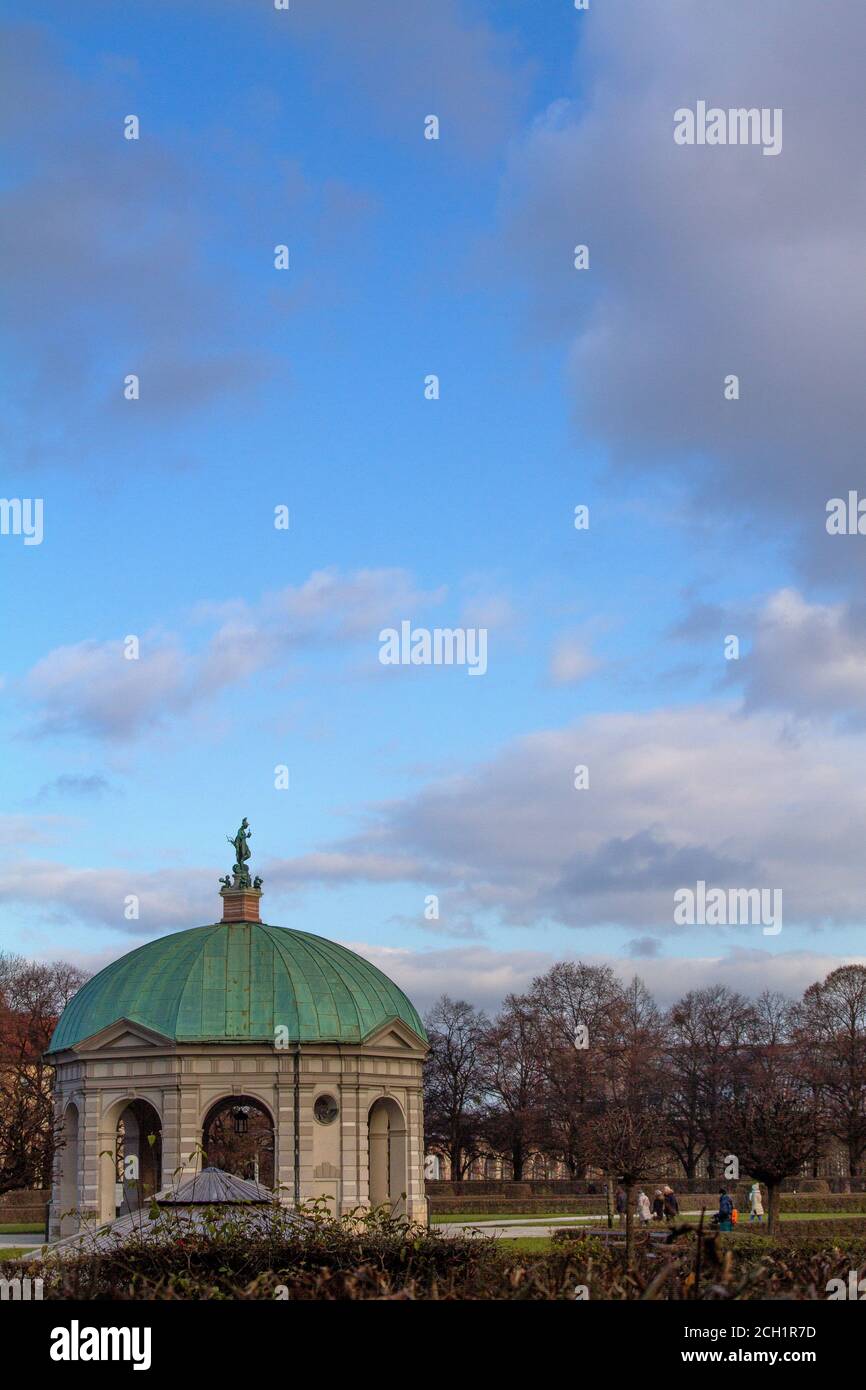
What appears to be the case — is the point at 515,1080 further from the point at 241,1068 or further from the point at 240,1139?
the point at 241,1068

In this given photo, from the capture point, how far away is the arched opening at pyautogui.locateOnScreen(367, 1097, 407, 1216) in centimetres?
5756

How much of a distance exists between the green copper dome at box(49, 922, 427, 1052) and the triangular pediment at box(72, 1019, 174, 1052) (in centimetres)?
29

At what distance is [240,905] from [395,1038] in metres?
8.24

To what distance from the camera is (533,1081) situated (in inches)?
3359

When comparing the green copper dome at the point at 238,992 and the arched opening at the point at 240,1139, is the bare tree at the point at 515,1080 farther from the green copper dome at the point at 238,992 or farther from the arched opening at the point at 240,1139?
the green copper dome at the point at 238,992

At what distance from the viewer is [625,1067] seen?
8506 centimetres

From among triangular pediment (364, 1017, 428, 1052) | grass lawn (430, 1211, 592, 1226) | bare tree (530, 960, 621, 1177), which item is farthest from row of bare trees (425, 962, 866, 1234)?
triangular pediment (364, 1017, 428, 1052)

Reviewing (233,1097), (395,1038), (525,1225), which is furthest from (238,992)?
(525,1225)

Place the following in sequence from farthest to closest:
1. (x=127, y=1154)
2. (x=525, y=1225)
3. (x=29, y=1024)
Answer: (x=29, y=1024) → (x=127, y=1154) → (x=525, y=1225)

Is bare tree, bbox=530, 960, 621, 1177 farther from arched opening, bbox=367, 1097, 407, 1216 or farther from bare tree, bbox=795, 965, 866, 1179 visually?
arched opening, bbox=367, 1097, 407, 1216

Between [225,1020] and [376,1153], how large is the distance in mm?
8421

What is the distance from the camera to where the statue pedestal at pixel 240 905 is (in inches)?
2386

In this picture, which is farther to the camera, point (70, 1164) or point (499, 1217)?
point (499, 1217)
